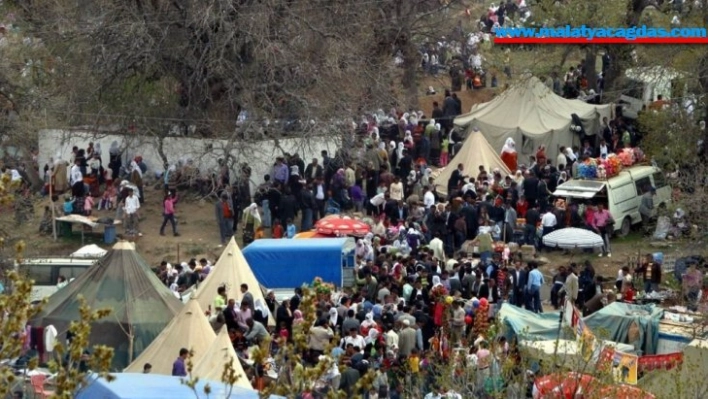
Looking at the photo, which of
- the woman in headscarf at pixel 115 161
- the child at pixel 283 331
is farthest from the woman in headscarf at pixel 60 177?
the child at pixel 283 331

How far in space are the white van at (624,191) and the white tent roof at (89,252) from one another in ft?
27.7

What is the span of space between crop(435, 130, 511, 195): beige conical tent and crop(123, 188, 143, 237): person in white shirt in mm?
6122

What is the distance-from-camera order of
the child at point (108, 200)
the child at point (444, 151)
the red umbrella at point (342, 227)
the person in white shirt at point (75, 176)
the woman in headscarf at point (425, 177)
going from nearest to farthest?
the red umbrella at point (342, 227)
the woman in headscarf at point (425, 177)
the person in white shirt at point (75, 176)
the child at point (108, 200)
the child at point (444, 151)

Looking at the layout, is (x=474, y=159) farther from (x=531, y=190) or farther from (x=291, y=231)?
(x=291, y=231)

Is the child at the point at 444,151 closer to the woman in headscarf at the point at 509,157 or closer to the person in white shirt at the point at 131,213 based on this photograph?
the woman in headscarf at the point at 509,157

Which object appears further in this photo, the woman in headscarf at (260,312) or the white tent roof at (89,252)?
the white tent roof at (89,252)

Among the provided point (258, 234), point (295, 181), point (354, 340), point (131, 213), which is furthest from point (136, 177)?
point (354, 340)

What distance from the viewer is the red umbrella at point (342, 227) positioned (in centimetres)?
3080

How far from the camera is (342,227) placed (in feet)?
101

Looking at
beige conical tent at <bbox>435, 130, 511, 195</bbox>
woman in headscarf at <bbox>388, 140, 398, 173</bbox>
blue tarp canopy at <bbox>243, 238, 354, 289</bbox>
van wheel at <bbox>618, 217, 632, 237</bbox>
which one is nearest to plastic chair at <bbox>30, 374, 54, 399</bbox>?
blue tarp canopy at <bbox>243, 238, 354, 289</bbox>

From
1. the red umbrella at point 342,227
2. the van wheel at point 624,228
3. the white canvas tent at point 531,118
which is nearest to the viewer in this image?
the red umbrella at point 342,227

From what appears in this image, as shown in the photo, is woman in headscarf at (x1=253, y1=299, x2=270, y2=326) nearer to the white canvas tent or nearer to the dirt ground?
the dirt ground

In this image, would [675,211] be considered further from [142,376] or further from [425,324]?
[142,376]

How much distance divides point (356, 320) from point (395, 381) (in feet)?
A: 5.73
